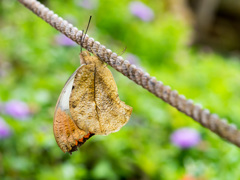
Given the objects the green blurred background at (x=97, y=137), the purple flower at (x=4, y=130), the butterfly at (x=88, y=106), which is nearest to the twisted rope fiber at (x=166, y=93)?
the butterfly at (x=88, y=106)

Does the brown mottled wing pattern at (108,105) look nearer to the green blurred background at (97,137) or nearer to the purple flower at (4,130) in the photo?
the green blurred background at (97,137)

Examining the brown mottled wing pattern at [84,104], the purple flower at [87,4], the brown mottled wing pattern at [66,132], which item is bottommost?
the brown mottled wing pattern at [66,132]

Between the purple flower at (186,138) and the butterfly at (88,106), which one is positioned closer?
the butterfly at (88,106)

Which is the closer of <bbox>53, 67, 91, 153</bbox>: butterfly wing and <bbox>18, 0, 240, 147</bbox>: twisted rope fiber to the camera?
<bbox>18, 0, 240, 147</bbox>: twisted rope fiber

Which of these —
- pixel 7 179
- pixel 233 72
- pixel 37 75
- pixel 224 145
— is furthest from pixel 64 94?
pixel 233 72

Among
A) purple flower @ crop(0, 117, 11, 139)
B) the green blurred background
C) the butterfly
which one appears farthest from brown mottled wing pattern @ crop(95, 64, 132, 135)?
purple flower @ crop(0, 117, 11, 139)

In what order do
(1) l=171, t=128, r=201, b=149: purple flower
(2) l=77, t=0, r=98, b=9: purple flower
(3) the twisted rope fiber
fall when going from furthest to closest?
(2) l=77, t=0, r=98, b=9: purple flower, (1) l=171, t=128, r=201, b=149: purple flower, (3) the twisted rope fiber

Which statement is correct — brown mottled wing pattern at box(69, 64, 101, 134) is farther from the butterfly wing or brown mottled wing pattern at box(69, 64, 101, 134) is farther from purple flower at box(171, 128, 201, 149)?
purple flower at box(171, 128, 201, 149)
